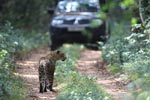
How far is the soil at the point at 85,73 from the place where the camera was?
8977mm

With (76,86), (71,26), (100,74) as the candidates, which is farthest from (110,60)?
(71,26)

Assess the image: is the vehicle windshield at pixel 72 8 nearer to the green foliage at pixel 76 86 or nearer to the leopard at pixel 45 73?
the green foliage at pixel 76 86

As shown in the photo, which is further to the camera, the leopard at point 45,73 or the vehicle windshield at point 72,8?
the vehicle windshield at point 72,8

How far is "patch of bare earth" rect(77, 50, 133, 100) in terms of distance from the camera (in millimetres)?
9517

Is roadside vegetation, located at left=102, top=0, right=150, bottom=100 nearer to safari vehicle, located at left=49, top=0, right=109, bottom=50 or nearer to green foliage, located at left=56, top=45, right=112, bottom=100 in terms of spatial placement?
green foliage, located at left=56, top=45, right=112, bottom=100

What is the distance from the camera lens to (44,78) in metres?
9.38

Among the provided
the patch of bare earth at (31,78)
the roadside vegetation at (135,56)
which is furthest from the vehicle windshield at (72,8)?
the roadside vegetation at (135,56)

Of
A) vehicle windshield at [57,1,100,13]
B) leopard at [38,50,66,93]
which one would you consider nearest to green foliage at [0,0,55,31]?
vehicle windshield at [57,1,100,13]

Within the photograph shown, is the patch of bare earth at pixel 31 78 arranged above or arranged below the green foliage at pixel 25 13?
above

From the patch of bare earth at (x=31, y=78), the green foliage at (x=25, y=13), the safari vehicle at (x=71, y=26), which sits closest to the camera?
the patch of bare earth at (x=31, y=78)

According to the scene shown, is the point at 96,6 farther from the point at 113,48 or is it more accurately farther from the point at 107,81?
the point at 107,81

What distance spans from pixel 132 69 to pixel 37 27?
726 inches

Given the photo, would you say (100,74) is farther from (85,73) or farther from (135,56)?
(135,56)

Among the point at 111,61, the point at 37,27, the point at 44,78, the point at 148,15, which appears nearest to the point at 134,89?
the point at 44,78
